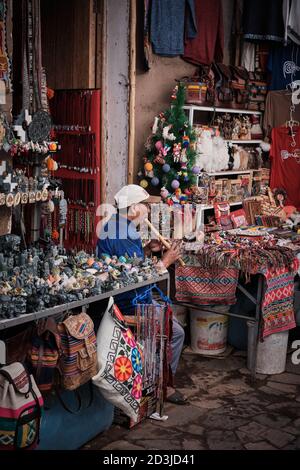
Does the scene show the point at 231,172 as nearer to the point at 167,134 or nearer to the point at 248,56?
the point at 167,134

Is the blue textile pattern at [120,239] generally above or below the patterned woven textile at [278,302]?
above

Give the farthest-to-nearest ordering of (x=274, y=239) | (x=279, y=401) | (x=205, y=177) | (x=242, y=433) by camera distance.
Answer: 1. (x=205, y=177)
2. (x=274, y=239)
3. (x=279, y=401)
4. (x=242, y=433)

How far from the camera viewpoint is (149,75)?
6660mm

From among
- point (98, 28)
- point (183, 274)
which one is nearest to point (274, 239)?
point (183, 274)

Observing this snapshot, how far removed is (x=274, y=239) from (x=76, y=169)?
2.09m

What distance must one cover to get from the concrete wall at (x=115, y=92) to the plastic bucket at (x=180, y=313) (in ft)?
4.23

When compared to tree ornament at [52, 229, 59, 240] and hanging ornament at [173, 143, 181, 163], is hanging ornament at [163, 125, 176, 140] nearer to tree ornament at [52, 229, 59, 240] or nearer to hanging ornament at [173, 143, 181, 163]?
hanging ornament at [173, 143, 181, 163]

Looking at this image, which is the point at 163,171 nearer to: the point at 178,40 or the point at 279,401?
the point at 178,40

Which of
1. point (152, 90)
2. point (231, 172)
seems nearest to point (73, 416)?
point (152, 90)

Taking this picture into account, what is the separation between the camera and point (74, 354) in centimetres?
360

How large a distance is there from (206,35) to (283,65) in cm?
128

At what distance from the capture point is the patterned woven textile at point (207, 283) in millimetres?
5562

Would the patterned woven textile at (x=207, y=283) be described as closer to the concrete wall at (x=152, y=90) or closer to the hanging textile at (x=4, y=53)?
the concrete wall at (x=152, y=90)

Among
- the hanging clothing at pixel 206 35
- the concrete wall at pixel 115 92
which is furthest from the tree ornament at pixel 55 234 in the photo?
the hanging clothing at pixel 206 35
